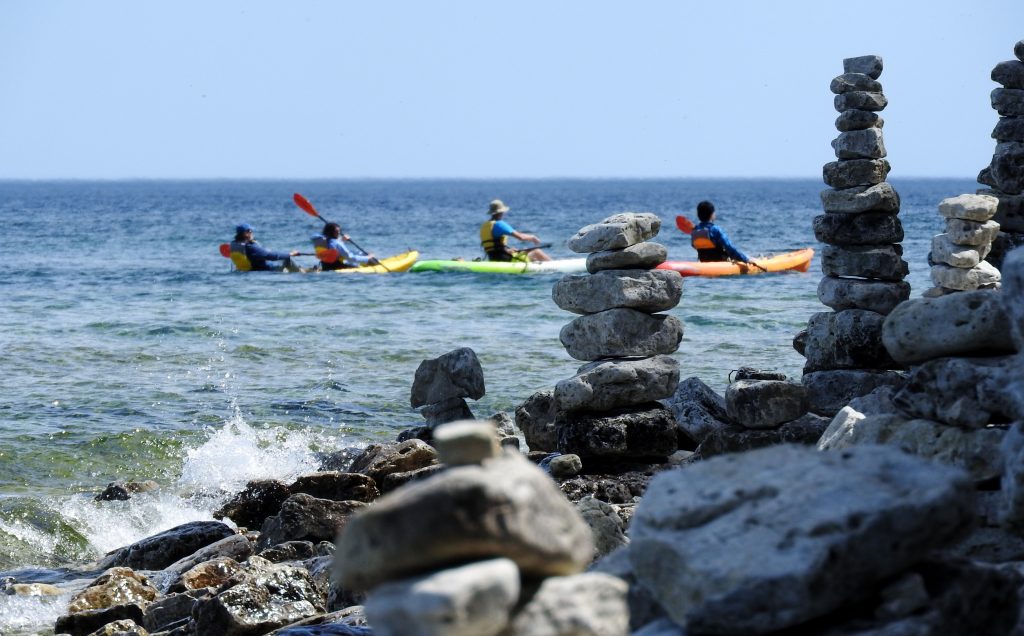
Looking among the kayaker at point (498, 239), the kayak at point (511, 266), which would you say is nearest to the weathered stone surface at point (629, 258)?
the kayak at point (511, 266)

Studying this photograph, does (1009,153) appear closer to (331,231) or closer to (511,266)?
(511,266)

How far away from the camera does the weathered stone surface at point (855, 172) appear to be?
1120cm

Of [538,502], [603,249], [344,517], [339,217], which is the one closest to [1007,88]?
[603,249]

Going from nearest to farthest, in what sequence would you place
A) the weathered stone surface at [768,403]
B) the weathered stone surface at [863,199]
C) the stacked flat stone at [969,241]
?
1. the weathered stone surface at [768,403]
2. the stacked flat stone at [969,241]
3. the weathered stone surface at [863,199]

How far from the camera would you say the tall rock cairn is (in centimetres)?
1107

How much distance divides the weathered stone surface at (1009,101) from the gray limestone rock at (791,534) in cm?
804

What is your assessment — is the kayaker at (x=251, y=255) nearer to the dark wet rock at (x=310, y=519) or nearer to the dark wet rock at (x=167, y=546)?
the dark wet rock at (x=167, y=546)

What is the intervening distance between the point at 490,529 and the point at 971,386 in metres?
2.53

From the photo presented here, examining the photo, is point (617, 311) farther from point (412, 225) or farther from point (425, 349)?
point (412, 225)

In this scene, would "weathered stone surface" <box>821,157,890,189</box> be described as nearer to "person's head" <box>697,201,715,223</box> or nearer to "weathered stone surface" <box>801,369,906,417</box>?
"weathered stone surface" <box>801,369,906,417</box>

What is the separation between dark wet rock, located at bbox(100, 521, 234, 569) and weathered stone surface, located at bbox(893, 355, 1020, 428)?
5970 millimetres

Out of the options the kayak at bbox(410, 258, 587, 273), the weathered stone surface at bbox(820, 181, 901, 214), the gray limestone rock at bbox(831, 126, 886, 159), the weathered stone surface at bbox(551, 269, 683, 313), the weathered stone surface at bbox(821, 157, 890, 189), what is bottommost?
the kayak at bbox(410, 258, 587, 273)

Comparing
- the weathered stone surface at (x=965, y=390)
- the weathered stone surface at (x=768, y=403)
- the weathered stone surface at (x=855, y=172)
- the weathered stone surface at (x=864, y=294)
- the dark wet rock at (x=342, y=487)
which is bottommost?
the dark wet rock at (x=342, y=487)

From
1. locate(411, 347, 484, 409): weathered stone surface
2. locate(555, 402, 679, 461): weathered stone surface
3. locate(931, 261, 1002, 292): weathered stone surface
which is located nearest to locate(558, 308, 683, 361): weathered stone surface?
locate(555, 402, 679, 461): weathered stone surface
